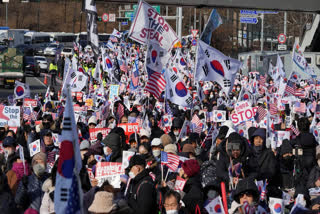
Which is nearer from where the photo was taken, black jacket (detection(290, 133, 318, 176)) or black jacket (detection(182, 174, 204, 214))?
black jacket (detection(182, 174, 204, 214))

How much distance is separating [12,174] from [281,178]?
A: 3.48 m

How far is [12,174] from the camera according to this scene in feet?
24.1

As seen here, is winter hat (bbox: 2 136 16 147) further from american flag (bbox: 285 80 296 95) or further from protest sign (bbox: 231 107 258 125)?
american flag (bbox: 285 80 296 95)

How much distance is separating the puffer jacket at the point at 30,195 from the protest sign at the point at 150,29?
6076 mm

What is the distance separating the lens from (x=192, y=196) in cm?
689

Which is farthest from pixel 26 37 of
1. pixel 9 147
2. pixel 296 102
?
pixel 9 147

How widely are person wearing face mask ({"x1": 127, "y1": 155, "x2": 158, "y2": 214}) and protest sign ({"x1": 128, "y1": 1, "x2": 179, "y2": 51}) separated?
20.1 ft

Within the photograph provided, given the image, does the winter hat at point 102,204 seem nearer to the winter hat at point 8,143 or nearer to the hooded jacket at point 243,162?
the hooded jacket at point 243,162

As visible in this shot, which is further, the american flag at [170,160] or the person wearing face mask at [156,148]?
the person wearing face mask at [156,148]

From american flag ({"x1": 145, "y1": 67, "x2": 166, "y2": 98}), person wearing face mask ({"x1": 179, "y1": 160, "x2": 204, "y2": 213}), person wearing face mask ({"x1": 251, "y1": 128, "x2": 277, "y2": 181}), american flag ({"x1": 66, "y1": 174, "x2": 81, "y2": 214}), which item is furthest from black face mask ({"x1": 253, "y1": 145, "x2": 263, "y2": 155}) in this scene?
american flag ({"x1": 145, "y1": 67, "x2": 166, "y2": 98})

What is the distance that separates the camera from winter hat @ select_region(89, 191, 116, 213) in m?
5.69

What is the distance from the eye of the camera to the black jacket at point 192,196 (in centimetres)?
680

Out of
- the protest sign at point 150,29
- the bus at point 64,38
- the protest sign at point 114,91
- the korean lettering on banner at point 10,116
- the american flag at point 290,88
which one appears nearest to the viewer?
the protest sign at point 150,29

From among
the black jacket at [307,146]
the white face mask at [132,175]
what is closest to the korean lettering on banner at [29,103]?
the black jacket at [307,146]
